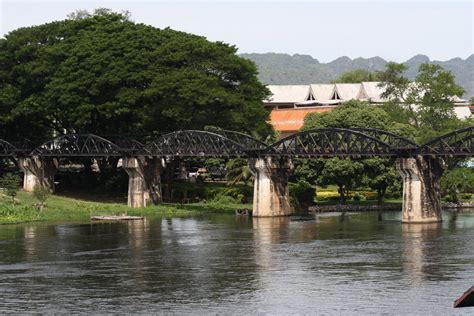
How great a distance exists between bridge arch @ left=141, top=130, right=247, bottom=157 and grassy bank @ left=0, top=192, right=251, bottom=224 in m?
6.63

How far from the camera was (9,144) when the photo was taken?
136 m

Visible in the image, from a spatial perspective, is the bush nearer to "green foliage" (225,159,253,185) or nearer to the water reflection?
"green foliage" (225,159,253,185)

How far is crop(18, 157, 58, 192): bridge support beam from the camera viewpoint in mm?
135000

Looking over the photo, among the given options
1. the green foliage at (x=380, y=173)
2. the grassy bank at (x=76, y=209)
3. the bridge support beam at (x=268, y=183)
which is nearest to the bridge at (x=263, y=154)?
the bridge support beam at (x=268, y=183)

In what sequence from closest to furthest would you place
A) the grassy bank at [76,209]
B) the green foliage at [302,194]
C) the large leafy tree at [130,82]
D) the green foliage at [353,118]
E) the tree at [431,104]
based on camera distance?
the grassy bank at [76,209], the large leafy tree at [130,82], the green foliage at [302,194], the green foliage at [353,118], the tree at [431,104]

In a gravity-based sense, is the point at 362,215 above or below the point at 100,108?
below

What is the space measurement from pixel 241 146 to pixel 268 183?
495 cm

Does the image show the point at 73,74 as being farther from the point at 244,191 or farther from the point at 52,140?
the point at 244,191

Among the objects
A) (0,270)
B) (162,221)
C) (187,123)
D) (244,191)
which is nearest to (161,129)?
(187,123)

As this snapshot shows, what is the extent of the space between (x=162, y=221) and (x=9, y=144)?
101 feet

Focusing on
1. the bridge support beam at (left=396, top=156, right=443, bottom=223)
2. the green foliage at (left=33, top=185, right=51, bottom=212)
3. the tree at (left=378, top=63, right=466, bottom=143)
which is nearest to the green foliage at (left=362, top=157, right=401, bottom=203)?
the bridge support beam at (left=396, top=156, right=443, bottom=223)

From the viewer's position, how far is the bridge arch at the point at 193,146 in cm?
11875

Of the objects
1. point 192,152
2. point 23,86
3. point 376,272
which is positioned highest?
point 23,86

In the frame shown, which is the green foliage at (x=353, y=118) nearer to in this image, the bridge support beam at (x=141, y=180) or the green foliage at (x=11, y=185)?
the bridge support beam at (x=141, y=180)
